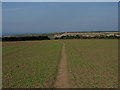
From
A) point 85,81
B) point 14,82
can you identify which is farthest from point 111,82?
point 14,82

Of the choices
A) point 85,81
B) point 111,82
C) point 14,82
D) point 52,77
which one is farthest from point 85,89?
point 14,82

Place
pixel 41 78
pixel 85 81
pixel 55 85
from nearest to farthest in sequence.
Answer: pixel 55 85, pixel 85 81, pixel 41 78

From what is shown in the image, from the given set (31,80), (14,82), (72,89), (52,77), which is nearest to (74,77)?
(52,77)

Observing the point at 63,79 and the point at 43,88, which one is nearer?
the point at 43,88

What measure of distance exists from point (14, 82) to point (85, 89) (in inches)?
162

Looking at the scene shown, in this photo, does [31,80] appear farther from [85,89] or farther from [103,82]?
[103,82]

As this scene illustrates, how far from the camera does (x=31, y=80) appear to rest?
8781mm

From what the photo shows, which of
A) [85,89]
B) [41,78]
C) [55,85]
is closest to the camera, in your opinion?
[85,89]

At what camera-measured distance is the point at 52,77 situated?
9328 millimetres

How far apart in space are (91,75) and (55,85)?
9.59 ft

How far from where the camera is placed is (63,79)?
894 centimetres

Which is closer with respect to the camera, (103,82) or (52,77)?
(103,82)

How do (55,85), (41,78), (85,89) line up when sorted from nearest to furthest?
1. (85,89)
2. (55,85)
3. (41,78)

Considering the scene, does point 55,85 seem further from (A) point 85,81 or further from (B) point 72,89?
(A) point 85,81
